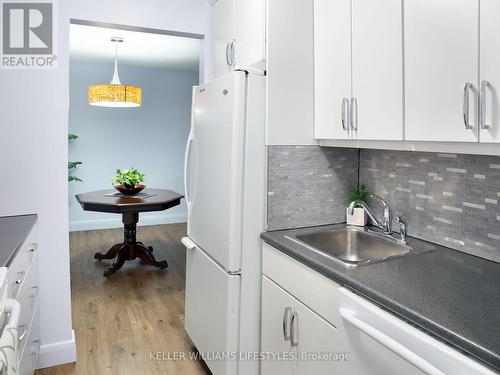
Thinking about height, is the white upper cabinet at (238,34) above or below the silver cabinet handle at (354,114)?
above

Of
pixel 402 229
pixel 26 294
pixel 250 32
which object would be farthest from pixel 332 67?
pixel 26 294

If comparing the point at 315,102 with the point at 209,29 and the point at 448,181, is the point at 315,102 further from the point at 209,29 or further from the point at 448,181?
the point at 209,29

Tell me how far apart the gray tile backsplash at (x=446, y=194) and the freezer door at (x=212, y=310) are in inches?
35.7

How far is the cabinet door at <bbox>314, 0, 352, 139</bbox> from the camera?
1.73 metres

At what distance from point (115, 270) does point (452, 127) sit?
3422mm

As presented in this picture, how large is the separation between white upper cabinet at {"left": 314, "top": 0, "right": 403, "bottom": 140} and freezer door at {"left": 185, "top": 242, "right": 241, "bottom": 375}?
89cm

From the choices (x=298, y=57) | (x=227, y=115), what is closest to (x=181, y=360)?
(x=227, y=115)

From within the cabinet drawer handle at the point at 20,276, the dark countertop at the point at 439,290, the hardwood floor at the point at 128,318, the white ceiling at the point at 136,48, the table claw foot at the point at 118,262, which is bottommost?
the hardwood floor at the point at 128,318

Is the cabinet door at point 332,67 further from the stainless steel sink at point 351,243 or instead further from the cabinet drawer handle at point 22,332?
the cabinet drawer handle at point 22,332

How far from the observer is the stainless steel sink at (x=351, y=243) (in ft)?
6.12

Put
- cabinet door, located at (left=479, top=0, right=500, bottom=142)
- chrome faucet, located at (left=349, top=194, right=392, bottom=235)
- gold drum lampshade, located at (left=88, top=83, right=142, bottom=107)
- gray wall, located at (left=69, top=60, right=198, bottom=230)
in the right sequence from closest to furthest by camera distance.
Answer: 1. cabinet door, located at (left=479, top=0, right=500, bottom=142)
2. chrome faucet, located at (left=349, top=194, right=392, bottom=235)
3. gold drum lampshade, located at (left=88, top=83, right=142, bottom=107)
4. gray wall, located at (left=69, top=60, right=198, bottom=230)

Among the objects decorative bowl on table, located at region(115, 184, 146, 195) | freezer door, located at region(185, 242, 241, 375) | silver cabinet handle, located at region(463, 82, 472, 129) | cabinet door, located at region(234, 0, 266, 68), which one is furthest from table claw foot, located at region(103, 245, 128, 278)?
silver cabinet handle, located at region(463, 82, 472, 129)

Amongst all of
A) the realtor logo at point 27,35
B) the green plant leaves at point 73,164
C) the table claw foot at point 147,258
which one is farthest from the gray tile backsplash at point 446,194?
the green plant leaves at point 73,164

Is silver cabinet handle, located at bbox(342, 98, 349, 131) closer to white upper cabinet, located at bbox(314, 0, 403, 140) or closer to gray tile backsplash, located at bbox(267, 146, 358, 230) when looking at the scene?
white upper cabinet, located at bbox(314, 0, 403, 140)
